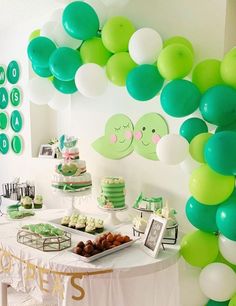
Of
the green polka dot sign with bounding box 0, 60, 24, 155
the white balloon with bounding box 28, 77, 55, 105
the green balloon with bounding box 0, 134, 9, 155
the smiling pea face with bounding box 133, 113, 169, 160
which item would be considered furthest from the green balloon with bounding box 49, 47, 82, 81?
the green balloon with bounding box 0, 134, 9, 155

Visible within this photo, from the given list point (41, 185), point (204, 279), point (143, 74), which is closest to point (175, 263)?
point (204, 279)

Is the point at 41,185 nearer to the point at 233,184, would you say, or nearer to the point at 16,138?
→ the point at 16,138

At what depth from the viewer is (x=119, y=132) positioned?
94.7 inches

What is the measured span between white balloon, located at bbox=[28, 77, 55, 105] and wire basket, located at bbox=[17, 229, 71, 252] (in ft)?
3.07

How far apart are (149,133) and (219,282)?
971mm

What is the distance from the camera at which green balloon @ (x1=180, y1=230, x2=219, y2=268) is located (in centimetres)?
177

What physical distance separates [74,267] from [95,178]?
110 cm

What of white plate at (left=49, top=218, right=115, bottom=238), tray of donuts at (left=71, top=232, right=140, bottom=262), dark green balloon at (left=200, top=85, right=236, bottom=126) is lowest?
white plate at (left=49, top=218, right=115, bottom=238)

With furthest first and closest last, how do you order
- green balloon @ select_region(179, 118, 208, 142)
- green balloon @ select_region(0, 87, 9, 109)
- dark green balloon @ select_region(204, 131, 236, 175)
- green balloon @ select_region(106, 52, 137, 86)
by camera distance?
green balloon @ select_region(0, 87, 9, 109) < green balloon @ select_region(106, 52, 137, 86) < green balloon @ select_region(179, 118, 208, 142) < dark green balloon @ select_region(204, 131, 236, 175)

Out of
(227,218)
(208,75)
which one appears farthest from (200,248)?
(208,75)

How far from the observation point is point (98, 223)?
2.06 metres

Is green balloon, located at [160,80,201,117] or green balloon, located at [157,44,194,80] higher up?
green balloon, located at [157,44,194,80]

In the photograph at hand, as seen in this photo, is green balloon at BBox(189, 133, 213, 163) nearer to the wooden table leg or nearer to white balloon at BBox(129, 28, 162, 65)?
white balloon at BBox(129, 28, 162, 65)

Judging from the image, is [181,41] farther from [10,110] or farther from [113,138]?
[10,110]
